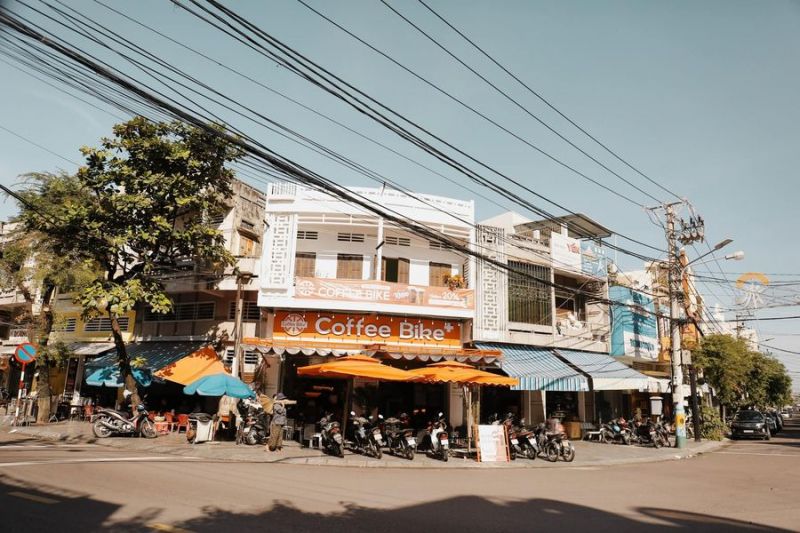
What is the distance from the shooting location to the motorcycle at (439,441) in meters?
14.6

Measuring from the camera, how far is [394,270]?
72.0ft

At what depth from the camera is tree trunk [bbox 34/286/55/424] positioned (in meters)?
20.7

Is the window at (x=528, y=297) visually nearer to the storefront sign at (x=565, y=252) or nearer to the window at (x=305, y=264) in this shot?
the storefront sign at (x=565, y=252)

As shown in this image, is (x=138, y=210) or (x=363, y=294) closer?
(x=138, y=210)

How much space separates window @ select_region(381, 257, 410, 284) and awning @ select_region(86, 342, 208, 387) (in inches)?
328

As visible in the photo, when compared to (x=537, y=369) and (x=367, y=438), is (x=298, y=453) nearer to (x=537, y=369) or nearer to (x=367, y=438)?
(x=367, y=438)

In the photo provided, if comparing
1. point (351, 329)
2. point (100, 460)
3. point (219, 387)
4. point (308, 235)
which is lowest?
point (100, 460)

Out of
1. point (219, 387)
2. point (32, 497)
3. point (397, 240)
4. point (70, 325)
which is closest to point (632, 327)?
point (397, 240)

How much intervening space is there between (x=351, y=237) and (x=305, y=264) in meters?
2.28

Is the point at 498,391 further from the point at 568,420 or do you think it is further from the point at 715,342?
the point at 715,342

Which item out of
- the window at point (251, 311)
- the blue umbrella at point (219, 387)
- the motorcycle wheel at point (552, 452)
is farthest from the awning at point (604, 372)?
the window at point (251, 311)

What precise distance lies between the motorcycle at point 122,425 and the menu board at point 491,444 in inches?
437

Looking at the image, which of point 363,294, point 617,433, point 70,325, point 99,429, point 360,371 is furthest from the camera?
point 70,325

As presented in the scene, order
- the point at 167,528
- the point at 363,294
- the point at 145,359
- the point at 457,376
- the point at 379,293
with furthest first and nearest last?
Answer: 1. the point at 145,359
2. the point at 379,293
3. the point at 363,294
4. the point at 457,376
5. the point at 167,528
